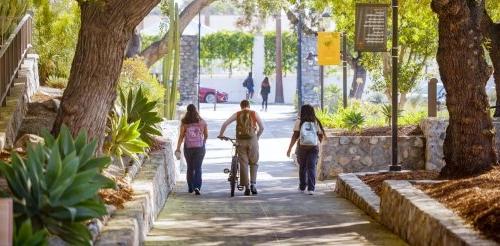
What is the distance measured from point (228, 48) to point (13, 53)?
44.9 meters

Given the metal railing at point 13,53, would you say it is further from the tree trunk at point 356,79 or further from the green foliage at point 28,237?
the tree trunk at point 356,79

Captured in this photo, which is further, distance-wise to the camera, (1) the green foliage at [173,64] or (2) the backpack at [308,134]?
Result: (1) the green foliage at [173,64]

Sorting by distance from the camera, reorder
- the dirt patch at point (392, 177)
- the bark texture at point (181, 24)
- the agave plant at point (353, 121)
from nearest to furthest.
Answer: the dirt patch at point (392, 177) < the agave plant at point (353, 121) < the bark texture at point (181, 24)

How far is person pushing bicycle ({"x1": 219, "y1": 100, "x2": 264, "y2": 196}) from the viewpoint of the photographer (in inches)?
748

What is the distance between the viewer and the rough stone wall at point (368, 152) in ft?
78.0

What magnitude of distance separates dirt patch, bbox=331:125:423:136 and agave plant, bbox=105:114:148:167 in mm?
8699

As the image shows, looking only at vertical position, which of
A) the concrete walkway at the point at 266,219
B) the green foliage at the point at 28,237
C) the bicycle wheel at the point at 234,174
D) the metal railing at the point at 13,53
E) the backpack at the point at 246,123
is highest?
the metal railing at the point at 13,53

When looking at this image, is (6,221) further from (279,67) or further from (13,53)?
(279,67)

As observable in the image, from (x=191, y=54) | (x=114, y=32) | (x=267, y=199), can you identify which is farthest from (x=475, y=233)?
(x=191, y=54)

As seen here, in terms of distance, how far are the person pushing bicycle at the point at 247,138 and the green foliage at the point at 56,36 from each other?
609 cm

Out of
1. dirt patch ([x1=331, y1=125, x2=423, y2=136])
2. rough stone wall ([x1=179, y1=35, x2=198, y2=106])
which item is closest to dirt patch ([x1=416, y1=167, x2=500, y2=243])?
dirt patch ([x1=331, y1=125, x2=423, y2=136])

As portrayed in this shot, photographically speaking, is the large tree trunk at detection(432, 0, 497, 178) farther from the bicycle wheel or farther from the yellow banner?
the yellow banner

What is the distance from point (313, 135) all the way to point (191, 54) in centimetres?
2998

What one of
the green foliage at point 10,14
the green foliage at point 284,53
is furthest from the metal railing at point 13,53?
the green foliage at point 284,53
